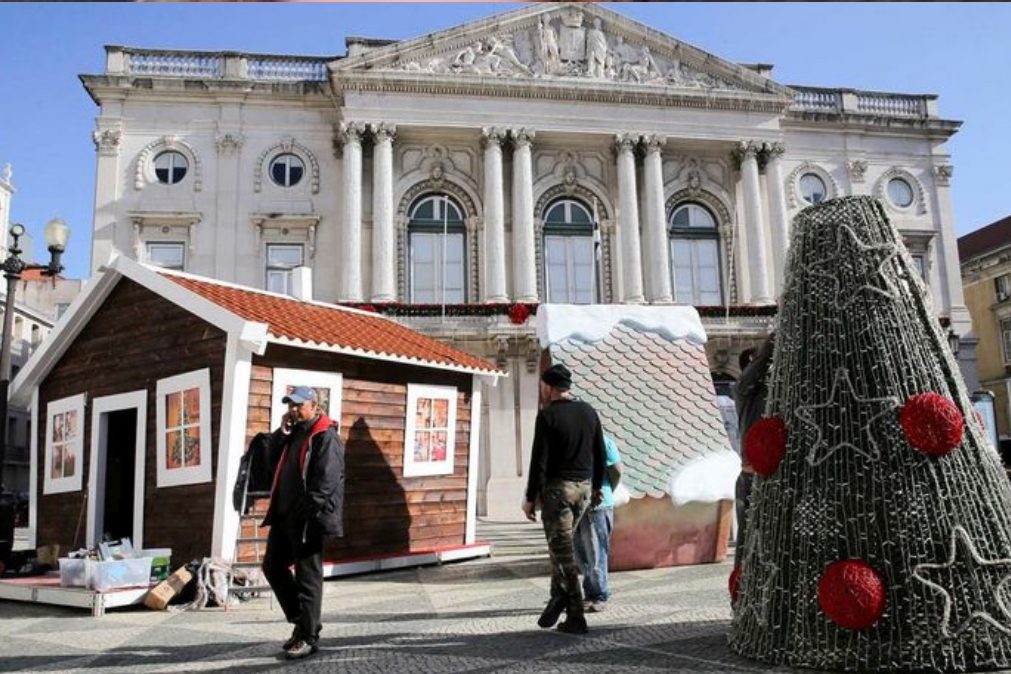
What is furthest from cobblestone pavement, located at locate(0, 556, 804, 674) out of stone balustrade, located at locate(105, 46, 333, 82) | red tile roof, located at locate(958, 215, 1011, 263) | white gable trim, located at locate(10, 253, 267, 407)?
red tile roof, located at locate(958, 215, 1011, 263)

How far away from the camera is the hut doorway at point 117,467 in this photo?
393 inches

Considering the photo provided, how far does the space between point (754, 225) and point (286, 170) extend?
16192 mm

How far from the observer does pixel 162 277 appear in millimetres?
9992

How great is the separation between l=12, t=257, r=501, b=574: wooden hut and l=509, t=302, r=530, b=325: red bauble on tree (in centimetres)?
1338

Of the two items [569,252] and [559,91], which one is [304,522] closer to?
[569,252]

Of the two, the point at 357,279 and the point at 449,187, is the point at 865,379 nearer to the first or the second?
the point at 357,279

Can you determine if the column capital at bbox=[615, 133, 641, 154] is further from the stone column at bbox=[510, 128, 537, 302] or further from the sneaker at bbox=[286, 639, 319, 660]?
the sneaker at bbox=[286, 639, 319, 660]

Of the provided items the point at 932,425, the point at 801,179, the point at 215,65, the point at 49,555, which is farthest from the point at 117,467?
the point at 801,179

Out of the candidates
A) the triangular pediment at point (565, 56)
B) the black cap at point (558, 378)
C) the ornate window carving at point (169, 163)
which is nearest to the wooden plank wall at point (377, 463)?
the black cap at point (558, 378)

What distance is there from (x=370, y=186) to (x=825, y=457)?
2534 centimetres

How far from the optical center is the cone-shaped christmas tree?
4559mm

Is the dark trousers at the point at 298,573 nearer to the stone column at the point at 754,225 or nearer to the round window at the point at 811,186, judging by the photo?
the stone column at the point at 754,225

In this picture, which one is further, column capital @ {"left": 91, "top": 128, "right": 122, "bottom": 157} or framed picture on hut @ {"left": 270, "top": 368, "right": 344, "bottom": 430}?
column capital @ {"left": 91, "top": 128, "right": 122, "bottom": 157}

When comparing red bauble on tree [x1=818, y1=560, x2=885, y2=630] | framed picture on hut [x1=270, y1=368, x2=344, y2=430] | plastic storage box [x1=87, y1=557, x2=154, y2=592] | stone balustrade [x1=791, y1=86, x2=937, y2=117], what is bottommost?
plastic storage box [x1=87, y1=557, x2=154, y2=592]
